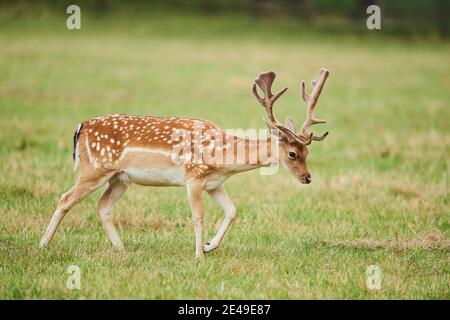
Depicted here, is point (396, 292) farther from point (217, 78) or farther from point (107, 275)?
point (217, 78)

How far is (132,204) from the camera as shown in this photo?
9914 millimetres

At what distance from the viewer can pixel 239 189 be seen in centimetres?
1116

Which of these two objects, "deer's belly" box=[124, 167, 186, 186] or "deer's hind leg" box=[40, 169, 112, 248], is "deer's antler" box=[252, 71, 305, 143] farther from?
"deer's hind leg" box=[40, 169, 112, 248]

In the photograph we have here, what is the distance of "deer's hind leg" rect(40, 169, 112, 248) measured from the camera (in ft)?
26.0

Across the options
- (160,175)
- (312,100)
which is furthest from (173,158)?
(312,100)

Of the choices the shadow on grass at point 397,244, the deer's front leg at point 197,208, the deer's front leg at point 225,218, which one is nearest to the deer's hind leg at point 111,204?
the deer's front leg at point 197,208

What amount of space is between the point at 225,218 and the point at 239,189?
124 inches

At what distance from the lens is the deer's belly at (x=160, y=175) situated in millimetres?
7871

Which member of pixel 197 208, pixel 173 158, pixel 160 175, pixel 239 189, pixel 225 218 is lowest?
pixel 239 189

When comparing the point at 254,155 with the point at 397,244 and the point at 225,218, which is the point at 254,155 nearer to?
the point at 225,218

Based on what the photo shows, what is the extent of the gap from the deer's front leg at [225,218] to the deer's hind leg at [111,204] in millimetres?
846


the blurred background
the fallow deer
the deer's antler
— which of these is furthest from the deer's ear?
the blurred background

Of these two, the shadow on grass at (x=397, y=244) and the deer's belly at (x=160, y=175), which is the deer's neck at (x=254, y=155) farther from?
the shadow on grass at (x=397, y=244)

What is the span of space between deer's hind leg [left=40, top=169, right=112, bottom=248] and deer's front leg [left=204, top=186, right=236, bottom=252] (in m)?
1.05
